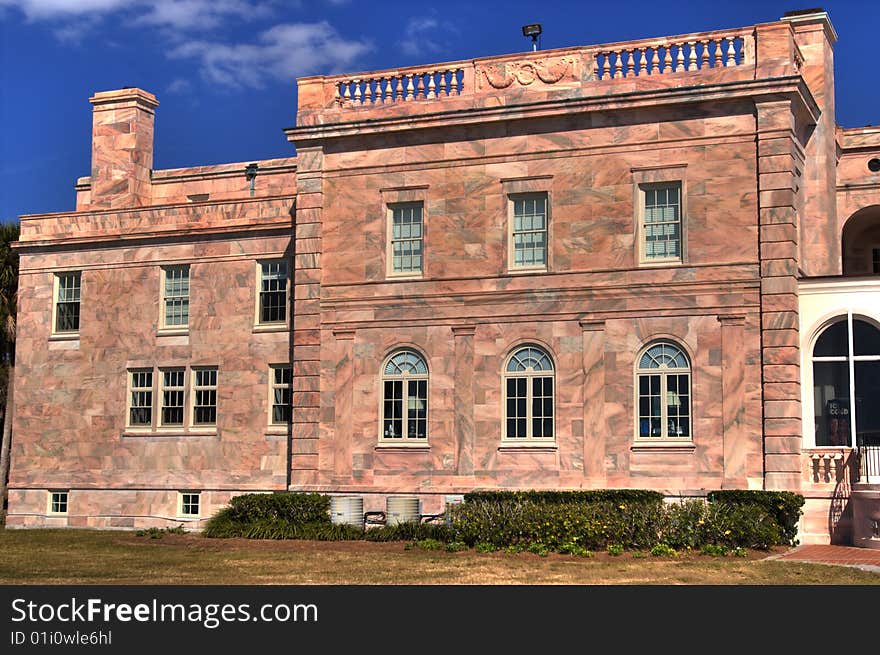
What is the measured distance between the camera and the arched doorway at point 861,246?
127 feet

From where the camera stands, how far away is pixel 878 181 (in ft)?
120

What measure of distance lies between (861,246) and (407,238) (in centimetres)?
1386

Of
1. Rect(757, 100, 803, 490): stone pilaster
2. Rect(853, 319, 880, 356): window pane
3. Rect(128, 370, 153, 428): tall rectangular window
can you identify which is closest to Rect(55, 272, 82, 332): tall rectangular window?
Rect(128, 370, 153, 428): tall rectangular window

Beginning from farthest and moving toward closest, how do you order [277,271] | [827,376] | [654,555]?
[277,271] → [827,376] → [654,555]

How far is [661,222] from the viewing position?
3238 centimetres

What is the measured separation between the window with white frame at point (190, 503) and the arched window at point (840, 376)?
1676 cm

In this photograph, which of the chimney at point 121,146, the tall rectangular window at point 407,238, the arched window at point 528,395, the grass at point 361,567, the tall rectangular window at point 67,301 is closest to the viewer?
the grass at point 361,567

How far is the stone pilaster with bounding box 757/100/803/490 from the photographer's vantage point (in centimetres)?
3028

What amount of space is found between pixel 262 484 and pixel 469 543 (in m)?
9.37

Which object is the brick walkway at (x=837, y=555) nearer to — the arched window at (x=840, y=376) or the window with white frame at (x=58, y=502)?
the arched window at (x=840, y=376)

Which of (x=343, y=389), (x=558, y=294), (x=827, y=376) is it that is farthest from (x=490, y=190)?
(x=827, y=376)

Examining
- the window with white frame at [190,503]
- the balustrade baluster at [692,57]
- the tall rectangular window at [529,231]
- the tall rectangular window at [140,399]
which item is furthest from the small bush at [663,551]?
the tall rectangular window at [140,399]

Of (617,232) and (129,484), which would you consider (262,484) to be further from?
(617,232)

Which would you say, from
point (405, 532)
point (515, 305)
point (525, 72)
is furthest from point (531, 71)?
point (405, 532)
